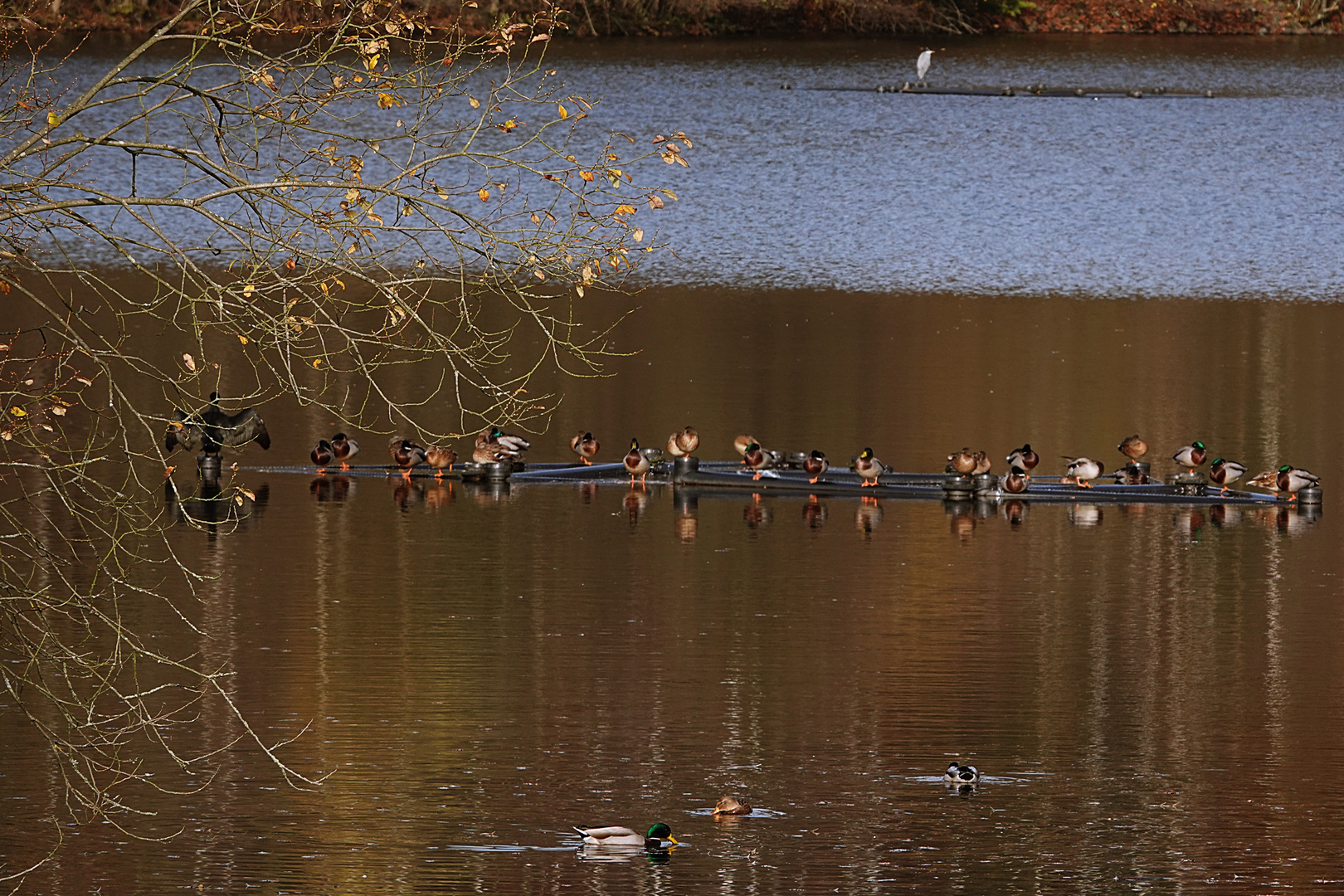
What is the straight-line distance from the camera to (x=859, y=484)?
14.9 meters

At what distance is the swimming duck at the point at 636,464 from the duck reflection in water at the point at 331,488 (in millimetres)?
2044

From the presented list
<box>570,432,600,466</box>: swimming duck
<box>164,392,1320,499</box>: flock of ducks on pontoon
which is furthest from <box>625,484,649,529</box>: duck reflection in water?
<box>570,432,600,466</box>: swimming duck

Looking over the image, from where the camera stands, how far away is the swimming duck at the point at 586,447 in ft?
50.7

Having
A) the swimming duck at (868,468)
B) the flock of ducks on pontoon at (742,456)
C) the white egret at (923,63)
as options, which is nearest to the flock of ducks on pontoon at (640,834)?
the flock of ducks on pontoon at (742,456)

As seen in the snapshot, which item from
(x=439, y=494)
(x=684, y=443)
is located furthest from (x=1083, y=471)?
(x=439, y=494)

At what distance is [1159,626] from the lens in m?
11.4

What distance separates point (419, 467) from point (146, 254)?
11.9 meters

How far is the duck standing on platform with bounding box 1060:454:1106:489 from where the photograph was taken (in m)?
15.1

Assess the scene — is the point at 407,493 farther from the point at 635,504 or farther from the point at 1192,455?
the point at 1192,455

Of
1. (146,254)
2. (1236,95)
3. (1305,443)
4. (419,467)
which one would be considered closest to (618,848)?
(419,467)

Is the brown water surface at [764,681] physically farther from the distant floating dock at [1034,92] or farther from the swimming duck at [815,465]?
the distant floating dock at [1034,92]

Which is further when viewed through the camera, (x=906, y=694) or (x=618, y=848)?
(x=906, y=694)

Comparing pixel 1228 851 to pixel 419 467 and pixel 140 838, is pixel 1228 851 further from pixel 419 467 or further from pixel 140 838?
pixel 419 467

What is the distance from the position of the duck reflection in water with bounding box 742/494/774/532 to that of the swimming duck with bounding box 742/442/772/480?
226 mm
